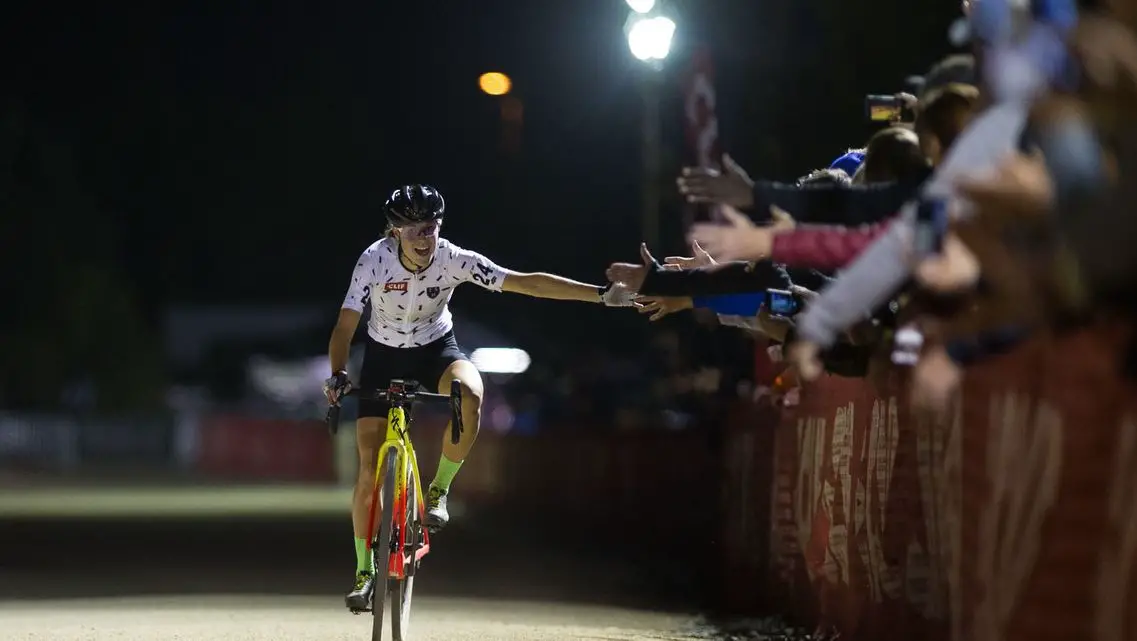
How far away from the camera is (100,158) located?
260ft

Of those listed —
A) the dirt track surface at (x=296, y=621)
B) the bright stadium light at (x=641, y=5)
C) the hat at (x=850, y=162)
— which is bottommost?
the dirt track surface at (x=296, y=621)

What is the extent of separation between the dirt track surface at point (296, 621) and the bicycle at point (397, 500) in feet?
2.22

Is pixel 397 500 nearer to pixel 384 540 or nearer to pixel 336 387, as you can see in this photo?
pixel 384 540

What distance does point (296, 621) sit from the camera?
12219 millimetres

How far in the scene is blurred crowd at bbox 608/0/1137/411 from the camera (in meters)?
5.13

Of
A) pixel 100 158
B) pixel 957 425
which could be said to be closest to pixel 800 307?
pixel 957 425

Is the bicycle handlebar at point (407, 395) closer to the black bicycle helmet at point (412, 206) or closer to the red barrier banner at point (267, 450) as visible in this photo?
the black bicycle helmet at point (412, 206)

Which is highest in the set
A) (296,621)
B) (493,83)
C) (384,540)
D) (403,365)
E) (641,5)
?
(641,5)

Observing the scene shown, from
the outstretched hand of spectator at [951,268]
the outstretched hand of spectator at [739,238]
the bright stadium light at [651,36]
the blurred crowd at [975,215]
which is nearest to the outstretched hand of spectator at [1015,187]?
the blurred crowd at [975,215]

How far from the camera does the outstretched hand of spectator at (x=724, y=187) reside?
675 centimetres

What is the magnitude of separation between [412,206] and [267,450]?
4238 cm

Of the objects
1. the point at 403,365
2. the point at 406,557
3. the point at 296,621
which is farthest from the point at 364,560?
the point at 296,621

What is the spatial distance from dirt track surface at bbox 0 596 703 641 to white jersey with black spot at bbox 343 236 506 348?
5.34ft

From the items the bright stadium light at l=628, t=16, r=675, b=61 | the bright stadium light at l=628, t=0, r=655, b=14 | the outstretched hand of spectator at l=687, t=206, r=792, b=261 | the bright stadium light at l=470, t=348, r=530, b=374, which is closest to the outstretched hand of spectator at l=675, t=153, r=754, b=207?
the outstretched hand of spectator at l=687, t=206, r=792, b=261
